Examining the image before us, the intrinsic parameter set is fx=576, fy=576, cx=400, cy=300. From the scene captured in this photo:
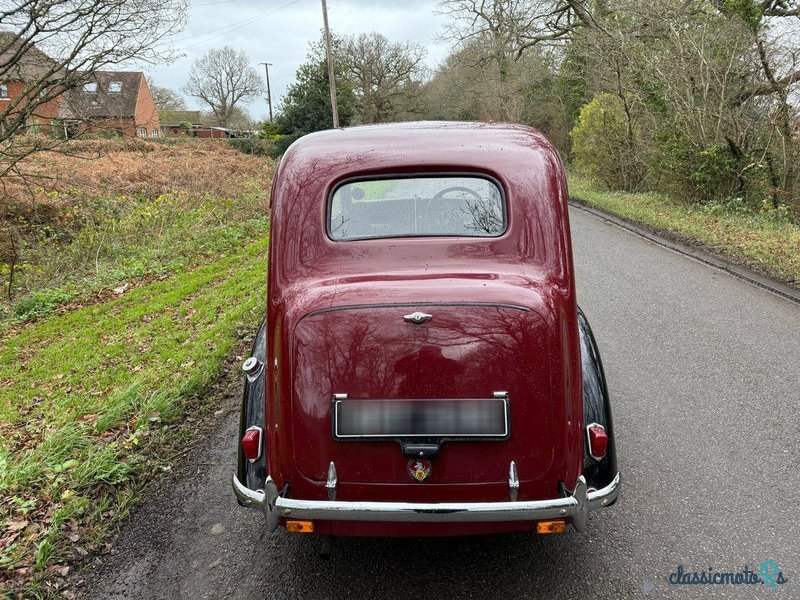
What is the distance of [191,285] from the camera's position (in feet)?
28.6

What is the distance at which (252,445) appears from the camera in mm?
2656

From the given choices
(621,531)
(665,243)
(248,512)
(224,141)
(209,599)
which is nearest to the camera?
(209,599)

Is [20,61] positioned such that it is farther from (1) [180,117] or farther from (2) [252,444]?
(1) [180,117]

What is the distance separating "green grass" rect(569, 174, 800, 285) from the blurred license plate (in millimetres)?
6721

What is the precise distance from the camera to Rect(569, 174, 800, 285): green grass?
816 cm

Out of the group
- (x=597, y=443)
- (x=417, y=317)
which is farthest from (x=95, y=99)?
(x=597, y=443)

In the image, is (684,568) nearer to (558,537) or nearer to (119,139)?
(558,537)

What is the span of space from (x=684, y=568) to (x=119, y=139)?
36.7ft

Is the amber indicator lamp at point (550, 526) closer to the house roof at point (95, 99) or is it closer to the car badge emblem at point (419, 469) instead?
the car badge emblem at point (419, 469)

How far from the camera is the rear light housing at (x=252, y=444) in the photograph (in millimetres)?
2650

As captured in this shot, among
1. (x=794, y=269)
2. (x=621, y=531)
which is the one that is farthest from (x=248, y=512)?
(x=794, y=269)

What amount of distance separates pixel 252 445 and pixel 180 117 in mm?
64952

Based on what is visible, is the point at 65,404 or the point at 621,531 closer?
the point at 621,531

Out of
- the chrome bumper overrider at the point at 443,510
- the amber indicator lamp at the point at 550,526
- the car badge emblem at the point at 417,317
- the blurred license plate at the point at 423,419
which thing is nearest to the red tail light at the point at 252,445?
the chrome bumper overrider at the point at 443,510
